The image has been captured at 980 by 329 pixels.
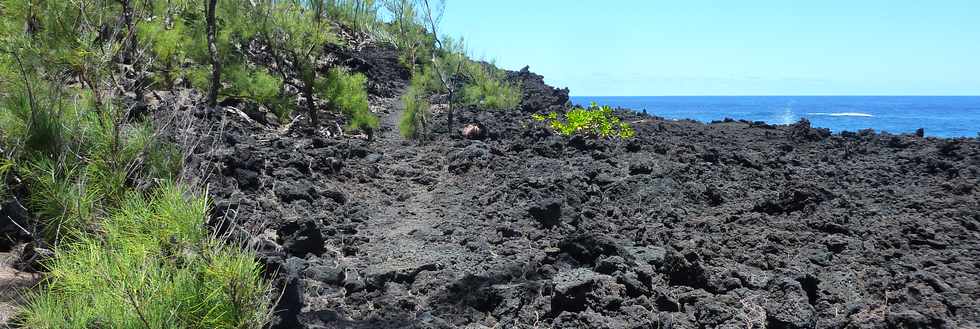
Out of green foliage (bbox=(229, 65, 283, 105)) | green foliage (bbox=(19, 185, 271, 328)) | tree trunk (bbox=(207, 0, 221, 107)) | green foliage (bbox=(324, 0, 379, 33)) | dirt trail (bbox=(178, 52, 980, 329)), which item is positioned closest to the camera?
green foliage (bbox=(19, 185, 271, 328))

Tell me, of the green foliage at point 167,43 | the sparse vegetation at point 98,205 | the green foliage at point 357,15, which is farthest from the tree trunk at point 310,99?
the green foliage at point 357,15

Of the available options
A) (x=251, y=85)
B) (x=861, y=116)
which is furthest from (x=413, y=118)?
(x=861, y=116)

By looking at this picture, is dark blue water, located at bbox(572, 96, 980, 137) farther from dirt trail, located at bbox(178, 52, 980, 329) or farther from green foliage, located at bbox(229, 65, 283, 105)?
green foliage, located at bbox(229, 65, 283, 105)

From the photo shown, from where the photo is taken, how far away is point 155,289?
3.44 metres

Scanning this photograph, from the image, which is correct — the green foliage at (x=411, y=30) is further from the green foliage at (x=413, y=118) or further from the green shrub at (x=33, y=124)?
the green shrub at (x=33, y=124)

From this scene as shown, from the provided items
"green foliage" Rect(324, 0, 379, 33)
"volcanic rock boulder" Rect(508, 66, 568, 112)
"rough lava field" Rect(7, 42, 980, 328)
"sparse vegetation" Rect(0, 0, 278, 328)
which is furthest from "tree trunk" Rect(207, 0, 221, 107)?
"green foliage" Rect(324, 0, 379, 33)

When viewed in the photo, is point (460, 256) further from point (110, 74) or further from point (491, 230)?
point (110, 74)

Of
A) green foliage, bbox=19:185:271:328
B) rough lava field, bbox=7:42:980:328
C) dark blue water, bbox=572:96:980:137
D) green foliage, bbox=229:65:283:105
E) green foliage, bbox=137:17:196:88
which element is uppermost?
green foliage, bbox=137:17:196:88

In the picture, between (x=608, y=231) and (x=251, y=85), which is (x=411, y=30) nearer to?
(x=251, y=85)

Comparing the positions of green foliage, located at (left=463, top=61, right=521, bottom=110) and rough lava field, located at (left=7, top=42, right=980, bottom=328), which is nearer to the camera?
rough lava field, located at (left=7, top=42, right=980, bottom=328)

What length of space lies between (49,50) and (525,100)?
17.3 metres

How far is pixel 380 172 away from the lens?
34.6 feet

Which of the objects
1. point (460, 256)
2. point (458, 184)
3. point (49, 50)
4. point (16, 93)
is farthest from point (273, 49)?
point (460, 256)

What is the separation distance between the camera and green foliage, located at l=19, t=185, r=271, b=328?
11.0 feet
